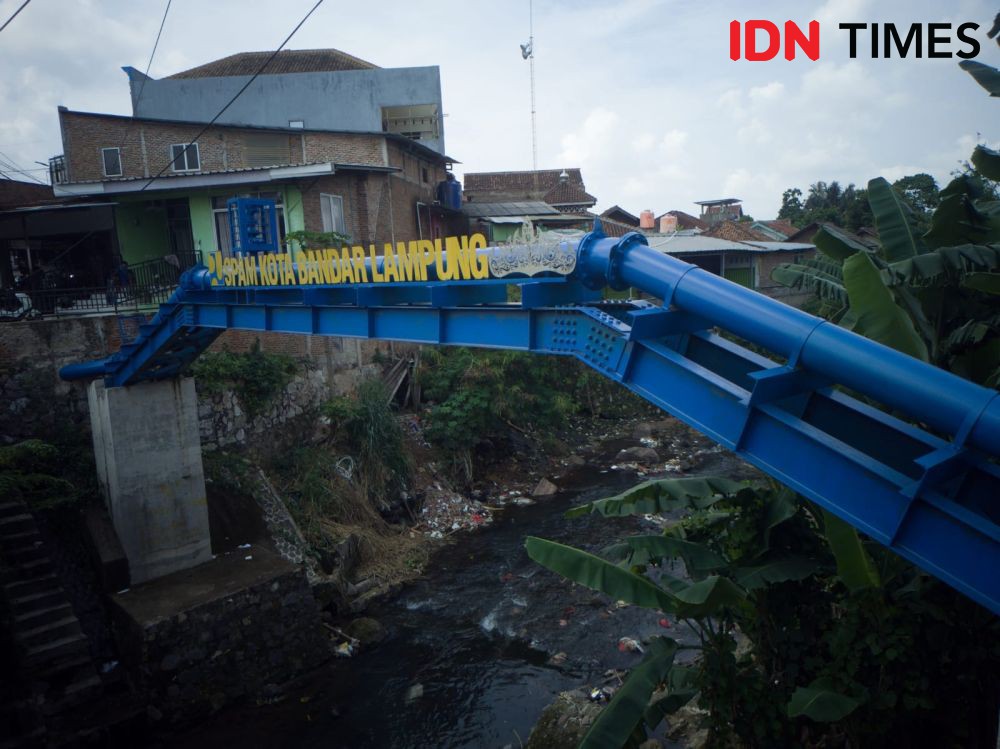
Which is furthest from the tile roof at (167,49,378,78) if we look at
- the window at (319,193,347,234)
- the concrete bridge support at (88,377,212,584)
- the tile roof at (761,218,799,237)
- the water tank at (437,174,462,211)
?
the tile roof at (761,218,799,237)

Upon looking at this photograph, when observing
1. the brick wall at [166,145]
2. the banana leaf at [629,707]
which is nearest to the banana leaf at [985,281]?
the banana leaf at [629,707]

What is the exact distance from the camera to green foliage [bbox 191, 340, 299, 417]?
14225mm

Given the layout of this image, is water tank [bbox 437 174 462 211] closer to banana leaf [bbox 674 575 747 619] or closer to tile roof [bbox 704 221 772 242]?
tile roof [bbox 704 221 772 242]

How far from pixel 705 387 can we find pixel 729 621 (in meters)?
2.97

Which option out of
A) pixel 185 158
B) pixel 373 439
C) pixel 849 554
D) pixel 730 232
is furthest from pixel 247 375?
pixel 730 232

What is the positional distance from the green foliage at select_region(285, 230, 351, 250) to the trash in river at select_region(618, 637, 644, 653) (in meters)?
11.8

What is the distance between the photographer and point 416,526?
1516 cm

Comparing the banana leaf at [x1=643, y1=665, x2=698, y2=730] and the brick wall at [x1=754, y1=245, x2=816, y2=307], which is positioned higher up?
the brick wall at [x1=754, y1=245, x2=816, y2=307]

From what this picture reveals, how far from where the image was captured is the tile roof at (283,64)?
28359mm

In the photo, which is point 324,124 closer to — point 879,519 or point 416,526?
point 416,526

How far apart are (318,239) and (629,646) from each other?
12335mm

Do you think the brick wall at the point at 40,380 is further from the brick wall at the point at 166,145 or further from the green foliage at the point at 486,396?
the brick wall at the point at 166,145

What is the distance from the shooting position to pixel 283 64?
2859 cm

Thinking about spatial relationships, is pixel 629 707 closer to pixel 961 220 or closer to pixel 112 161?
pixel 961 220
